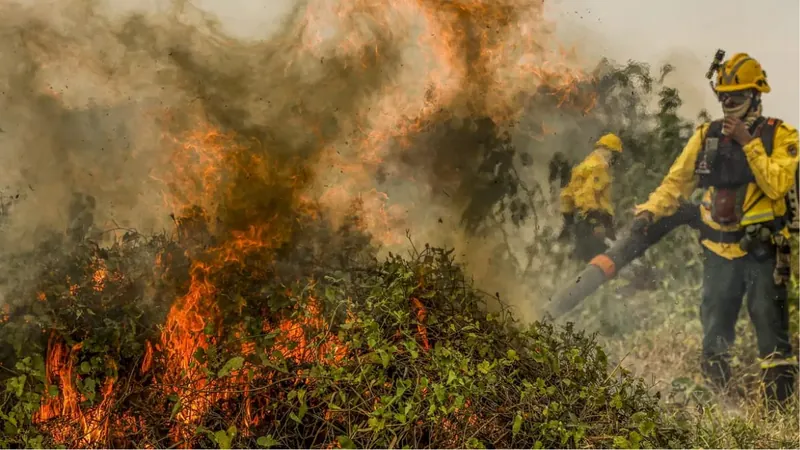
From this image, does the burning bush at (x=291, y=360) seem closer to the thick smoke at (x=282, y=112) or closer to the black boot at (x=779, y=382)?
the thick smoke at (x=282, y=112)

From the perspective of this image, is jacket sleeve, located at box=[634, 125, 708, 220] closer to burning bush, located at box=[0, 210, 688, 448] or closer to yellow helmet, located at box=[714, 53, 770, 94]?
yellow helmet, located at box=[714, 53, 770, 94]

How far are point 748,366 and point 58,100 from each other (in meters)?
3.70

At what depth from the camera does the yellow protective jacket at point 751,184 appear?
3514 mm

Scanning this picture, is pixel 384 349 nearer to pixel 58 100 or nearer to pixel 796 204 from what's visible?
pixel 58 100

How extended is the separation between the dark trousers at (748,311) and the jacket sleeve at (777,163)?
0.36 meters

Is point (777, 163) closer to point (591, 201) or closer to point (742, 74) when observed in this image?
point (742, 74)

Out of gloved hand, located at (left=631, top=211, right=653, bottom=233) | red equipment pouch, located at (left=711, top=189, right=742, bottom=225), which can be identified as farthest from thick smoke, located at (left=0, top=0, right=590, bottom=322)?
red equipment pouch, located at (left=711, top=189, right=742, bottom=225)

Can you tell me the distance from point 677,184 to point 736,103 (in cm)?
50

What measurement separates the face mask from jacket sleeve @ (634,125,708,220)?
140 mm

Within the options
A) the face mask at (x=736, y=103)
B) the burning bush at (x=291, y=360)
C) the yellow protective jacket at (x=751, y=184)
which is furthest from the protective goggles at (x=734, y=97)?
the burning bush at (x=291, y=360)

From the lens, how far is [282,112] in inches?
136

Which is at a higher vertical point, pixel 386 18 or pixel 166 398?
pixel 386 18

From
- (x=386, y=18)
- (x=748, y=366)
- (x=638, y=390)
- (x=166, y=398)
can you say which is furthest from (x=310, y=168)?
(x=748, y=366)

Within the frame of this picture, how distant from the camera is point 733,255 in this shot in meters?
3.55
